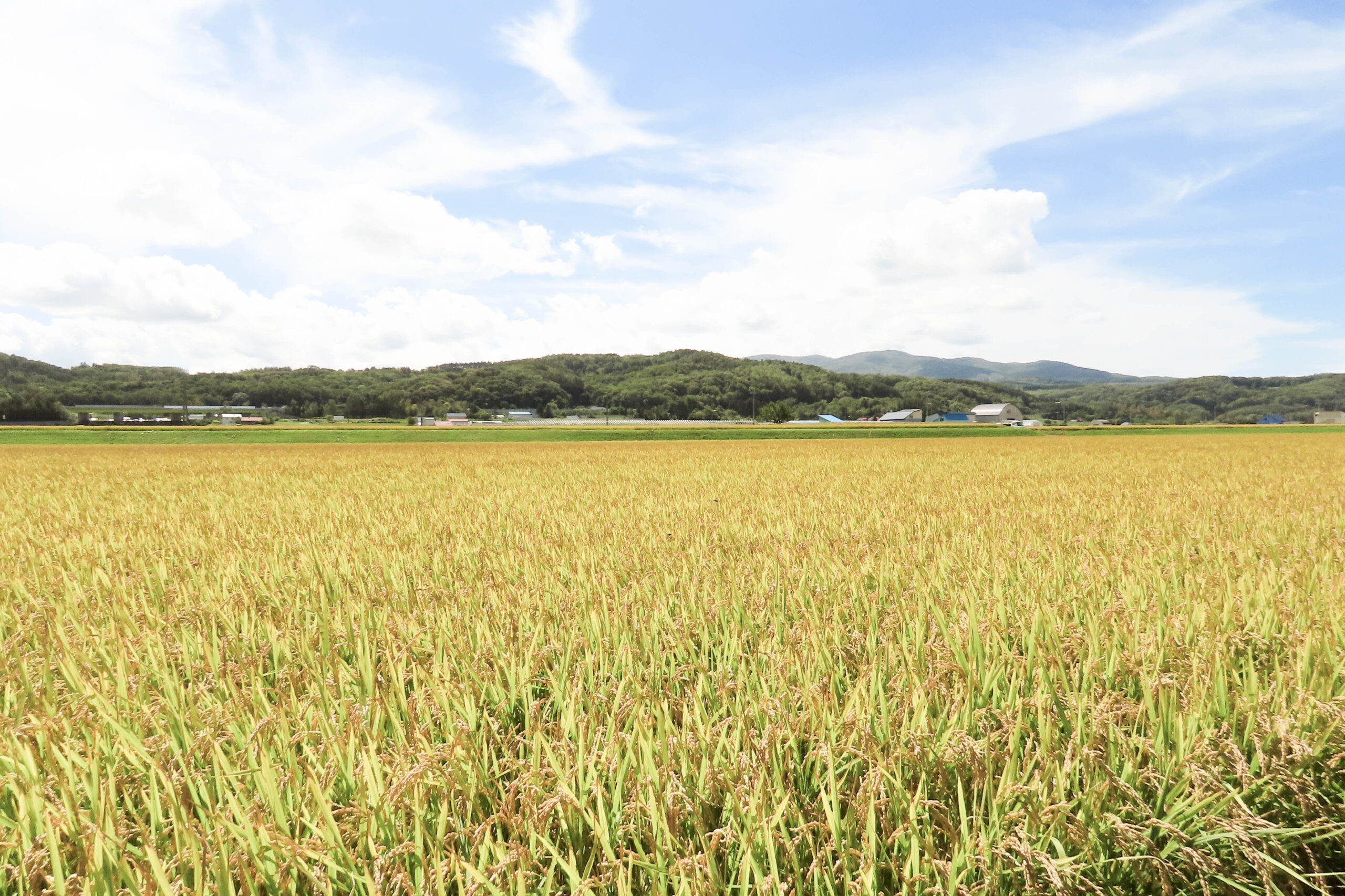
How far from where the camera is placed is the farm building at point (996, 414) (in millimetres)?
150125

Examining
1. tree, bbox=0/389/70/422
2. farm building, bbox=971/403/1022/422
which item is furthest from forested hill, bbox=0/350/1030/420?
tree, bbox=0/389/70/422

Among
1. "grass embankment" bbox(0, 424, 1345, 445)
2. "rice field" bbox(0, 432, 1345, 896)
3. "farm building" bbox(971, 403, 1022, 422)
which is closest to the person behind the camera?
"rice field" bbox(0, 432, 1345, 896)

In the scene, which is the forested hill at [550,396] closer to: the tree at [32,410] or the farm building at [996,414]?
the farm building at [996,414]

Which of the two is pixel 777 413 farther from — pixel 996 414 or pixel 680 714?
pixel 680 714

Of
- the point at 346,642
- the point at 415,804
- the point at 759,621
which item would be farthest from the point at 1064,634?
the point at 346,642

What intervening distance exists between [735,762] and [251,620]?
328 centimetres

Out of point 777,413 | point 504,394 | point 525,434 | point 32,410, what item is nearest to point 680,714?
point 525,434

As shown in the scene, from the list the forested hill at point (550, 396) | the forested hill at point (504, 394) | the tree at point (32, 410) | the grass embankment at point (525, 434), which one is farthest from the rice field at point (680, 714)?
the forested hill at point (550, 396)

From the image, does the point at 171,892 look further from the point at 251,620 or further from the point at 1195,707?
the point at 1195,707

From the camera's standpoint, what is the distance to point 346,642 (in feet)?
11.2

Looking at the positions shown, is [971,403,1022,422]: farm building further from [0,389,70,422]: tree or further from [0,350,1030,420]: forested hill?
[0,389,70,422]: tree

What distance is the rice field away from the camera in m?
1.56

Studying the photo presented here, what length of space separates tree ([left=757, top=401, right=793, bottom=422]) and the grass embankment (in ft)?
243

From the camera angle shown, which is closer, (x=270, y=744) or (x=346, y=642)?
(x=270, y=744)
